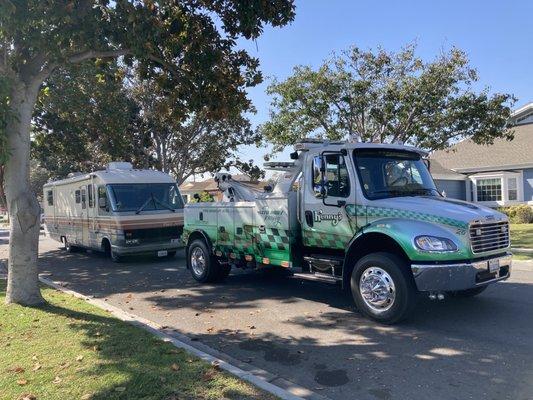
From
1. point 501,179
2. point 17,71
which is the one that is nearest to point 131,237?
point 17,71

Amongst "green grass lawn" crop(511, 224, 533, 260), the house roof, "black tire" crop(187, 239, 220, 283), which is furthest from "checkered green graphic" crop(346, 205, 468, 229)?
the house roof

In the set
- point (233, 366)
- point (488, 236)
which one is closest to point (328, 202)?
→ point (488, 236)

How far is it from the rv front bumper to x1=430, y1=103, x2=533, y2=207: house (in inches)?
684

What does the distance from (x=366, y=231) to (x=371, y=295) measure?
866mm

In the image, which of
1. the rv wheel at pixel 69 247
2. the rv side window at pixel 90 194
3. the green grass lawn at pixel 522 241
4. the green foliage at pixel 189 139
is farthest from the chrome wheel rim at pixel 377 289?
the green foliage at pixel 189 139

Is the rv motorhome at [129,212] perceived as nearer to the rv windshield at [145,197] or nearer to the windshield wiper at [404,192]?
the rv windshield at [145,197]

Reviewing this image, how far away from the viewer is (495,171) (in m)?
29.5

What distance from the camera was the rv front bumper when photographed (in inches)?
564

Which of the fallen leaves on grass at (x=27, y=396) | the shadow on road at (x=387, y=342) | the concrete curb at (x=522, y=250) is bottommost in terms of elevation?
the shadow on road at (x=387, y=342)

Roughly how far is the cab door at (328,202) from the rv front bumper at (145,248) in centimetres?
751

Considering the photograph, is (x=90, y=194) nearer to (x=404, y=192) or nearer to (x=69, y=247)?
(x=69, y=247)

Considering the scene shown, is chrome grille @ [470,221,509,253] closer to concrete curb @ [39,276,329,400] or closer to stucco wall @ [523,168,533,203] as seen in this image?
concrete curb @ [39,276,329,400]

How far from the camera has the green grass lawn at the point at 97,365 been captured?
460 centimetres

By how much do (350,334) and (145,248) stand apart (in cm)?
910
